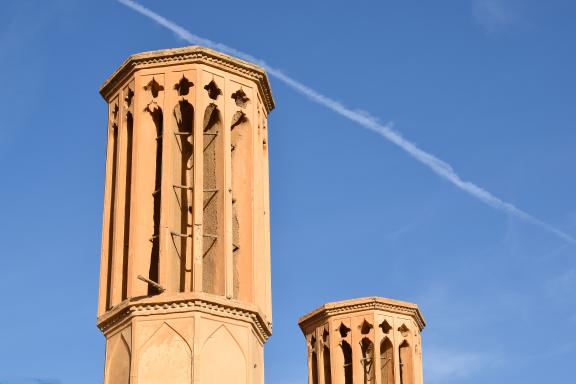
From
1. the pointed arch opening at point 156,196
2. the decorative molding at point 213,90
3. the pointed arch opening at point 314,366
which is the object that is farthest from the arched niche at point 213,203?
the pointed arch opening at point 314,366

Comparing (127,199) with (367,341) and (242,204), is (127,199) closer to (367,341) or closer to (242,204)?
(242,204)

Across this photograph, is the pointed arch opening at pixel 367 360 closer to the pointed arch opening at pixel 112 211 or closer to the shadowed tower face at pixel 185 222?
the shadowed tower face at pixel 185 222

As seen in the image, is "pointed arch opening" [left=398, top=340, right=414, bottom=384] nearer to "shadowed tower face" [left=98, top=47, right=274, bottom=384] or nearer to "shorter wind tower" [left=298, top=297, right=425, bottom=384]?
"shorter wind tower" [left=298, top=297, right=425, bottom=384]

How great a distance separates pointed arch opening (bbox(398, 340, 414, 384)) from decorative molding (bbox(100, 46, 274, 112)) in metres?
15.7

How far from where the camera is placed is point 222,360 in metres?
16.9

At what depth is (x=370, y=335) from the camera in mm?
32562

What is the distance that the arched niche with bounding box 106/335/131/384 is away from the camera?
1686 cm

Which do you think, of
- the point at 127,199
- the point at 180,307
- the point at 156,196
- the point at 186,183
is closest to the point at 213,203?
the point at 186,183

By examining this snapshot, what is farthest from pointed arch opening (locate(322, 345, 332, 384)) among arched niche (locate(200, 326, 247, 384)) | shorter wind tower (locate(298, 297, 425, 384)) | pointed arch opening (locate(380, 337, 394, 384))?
arched niche (locate(200, 326, 247, 384))

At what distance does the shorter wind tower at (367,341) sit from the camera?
3269 cm

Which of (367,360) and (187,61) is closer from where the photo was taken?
(187,61)

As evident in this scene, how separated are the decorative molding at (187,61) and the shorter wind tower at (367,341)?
572 inches

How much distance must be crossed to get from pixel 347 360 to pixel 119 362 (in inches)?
Answer: 670

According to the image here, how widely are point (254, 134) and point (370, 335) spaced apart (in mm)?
14528
